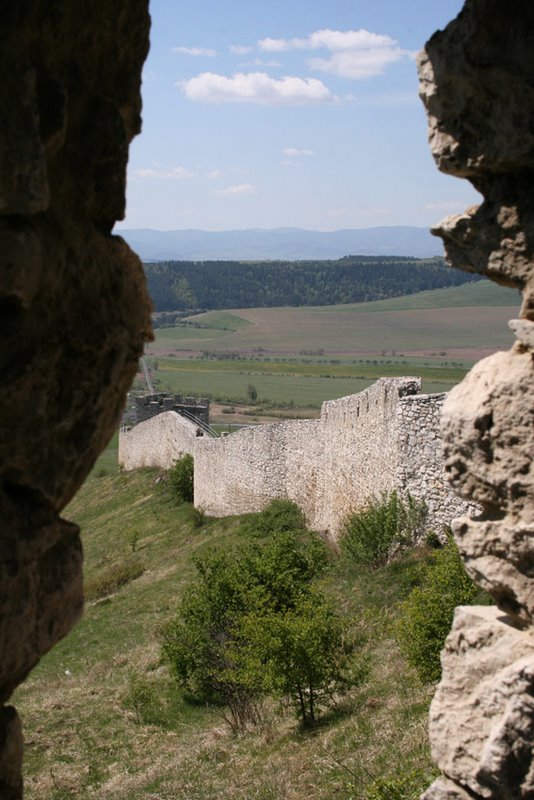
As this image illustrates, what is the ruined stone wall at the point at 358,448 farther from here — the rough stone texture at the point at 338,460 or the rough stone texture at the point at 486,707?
the rough stone texture at the point at 486,707

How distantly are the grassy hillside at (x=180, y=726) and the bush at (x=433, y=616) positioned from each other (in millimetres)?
458

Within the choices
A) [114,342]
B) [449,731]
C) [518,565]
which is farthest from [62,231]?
[449,731]

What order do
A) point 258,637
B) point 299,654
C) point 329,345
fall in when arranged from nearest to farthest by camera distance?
point 299,654
point 258,637
point 329,345

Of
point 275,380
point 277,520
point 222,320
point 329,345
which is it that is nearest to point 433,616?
point 277,520

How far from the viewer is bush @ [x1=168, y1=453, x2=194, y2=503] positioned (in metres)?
31.5

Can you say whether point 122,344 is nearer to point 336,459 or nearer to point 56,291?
point 56,291

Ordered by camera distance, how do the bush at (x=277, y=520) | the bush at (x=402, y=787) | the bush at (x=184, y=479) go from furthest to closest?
the bush at (x=184, y=479) < the bush at (x=277, y=520) < the bush at (x=402, y=787)

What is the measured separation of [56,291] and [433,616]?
21.9ft

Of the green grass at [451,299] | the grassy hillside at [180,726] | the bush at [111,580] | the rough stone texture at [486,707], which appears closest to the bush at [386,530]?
the grassy hillside at [180,726]

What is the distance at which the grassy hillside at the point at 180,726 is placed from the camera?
30.5 feet

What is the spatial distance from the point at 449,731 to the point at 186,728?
29.5ft

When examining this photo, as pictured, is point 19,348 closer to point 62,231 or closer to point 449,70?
point 62,231

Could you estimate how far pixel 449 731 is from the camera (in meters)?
4.43

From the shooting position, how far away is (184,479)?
31578 millimetres
